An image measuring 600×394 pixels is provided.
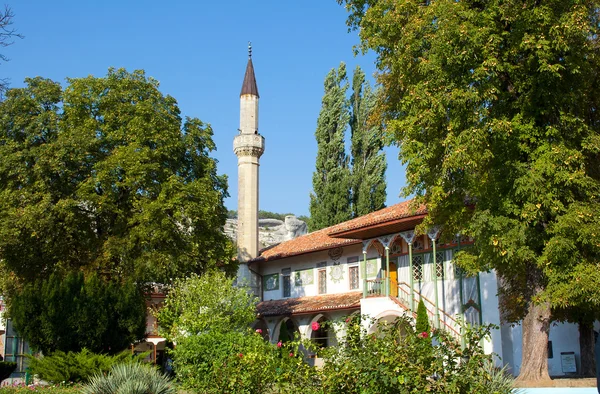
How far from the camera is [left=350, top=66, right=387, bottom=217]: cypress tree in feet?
113

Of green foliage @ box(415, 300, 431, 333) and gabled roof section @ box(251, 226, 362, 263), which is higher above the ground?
gabled roof section @ box(251, 226, 362, 263)

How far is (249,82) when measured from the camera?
111ft

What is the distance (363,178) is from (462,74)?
20.6m

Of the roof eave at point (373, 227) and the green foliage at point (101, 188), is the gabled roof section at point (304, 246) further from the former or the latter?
the green foliage at point (101, 188)

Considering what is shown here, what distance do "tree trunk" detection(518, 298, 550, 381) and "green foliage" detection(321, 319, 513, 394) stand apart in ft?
19.1

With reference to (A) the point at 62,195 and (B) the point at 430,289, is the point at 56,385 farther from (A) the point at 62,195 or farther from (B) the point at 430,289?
(B) the point at 430,289

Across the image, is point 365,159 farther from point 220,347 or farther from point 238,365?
point 238,365

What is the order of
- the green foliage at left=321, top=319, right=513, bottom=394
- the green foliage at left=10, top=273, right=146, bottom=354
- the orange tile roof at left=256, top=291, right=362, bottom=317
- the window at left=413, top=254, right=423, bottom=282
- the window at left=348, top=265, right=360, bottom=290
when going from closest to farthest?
the green foliage at left=321, top=319, right=513, bottom=394 < the green foliage at left=10, top=273, right=146, bottom=354 < the window at left=413, top=254, right=423, bottom=282 < the orange tile roof at left=256, top=291, right=362, bottom=317 < the window at left=348, top=265, right=360, bottom=290

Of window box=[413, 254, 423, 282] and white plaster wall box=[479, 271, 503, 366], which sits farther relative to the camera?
window box=[413, 254, 423, 282]

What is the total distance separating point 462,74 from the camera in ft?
46.9

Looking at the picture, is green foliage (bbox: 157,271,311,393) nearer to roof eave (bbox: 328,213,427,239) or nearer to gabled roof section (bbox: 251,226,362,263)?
roof eave (bbox: 328,213,427,239)

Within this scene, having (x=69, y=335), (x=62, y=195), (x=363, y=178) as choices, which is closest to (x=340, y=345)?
(x=69, y=335)

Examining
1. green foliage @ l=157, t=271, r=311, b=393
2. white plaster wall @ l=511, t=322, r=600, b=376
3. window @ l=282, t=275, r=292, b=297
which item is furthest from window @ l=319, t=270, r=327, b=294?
white plaster wall @ l=511, t=322, r=600, b=376

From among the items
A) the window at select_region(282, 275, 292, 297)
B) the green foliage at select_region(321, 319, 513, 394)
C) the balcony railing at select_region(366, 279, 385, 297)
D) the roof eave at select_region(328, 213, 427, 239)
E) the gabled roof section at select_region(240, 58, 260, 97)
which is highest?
the gabled roof section at select_region(240, 58, 260, 97)
